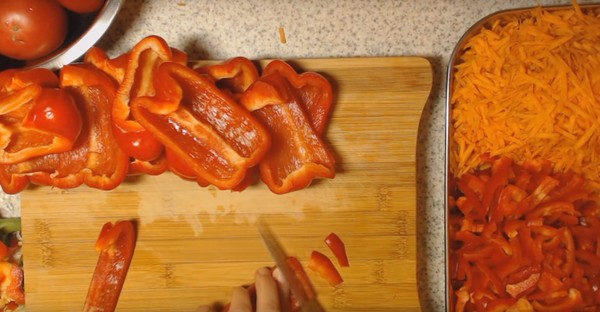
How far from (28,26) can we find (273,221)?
2.52ft

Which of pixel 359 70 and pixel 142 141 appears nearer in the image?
pixel 142 141

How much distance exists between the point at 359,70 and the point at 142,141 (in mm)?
582

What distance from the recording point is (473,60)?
5.15 ft

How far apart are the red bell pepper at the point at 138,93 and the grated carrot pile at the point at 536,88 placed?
2.51 feet

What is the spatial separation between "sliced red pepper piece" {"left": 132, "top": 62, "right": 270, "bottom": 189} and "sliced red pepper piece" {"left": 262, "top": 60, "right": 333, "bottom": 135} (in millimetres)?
144

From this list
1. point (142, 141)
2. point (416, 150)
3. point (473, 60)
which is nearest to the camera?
point (142, 141)

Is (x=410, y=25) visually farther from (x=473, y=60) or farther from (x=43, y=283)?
(x=43, y=283)

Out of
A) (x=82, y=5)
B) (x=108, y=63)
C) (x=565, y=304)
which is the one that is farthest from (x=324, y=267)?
(x=82, y=5)

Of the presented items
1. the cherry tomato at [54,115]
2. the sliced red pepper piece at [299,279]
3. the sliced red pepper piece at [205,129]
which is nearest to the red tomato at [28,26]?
the cherry tomato at [54,115]

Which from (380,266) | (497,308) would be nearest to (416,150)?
(380,266)

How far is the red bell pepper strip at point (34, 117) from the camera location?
1.39 metres

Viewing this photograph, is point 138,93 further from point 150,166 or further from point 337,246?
point 337,246

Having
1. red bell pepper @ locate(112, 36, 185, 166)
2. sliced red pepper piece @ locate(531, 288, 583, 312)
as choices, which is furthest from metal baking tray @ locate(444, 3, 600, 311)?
red bell pepper @ locate(112, 36, 185, 166)

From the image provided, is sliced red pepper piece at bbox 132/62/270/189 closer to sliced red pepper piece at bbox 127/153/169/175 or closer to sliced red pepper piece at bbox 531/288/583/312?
sliced red pepper piece at bbox 127/153/169/175
